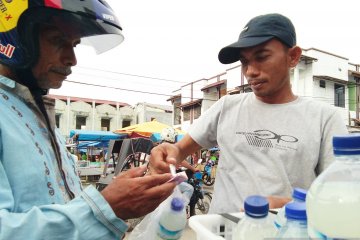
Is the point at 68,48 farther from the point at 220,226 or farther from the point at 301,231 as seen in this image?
the point at 301,231

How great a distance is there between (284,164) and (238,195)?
1.03ft

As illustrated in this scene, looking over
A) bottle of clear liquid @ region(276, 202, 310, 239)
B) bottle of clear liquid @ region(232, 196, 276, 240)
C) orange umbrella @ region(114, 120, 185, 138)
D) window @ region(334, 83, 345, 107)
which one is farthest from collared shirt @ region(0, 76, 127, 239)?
window @ region(334, 83, 345, 107)

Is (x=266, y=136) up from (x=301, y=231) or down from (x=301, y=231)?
up

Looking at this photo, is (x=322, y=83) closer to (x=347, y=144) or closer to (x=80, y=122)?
(x=347, y=144)

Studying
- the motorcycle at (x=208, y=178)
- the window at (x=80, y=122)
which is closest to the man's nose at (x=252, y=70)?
the motorcycle at (x=208, y=178)

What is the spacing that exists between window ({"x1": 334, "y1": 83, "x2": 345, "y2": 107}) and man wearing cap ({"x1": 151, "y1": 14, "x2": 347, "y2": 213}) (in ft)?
83.1

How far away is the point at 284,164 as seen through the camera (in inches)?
65.5

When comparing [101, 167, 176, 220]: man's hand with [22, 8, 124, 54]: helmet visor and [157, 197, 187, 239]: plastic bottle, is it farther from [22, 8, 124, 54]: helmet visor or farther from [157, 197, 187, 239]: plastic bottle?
[22, 8, 124, 54]: helmet visor

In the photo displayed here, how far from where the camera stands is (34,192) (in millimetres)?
1145

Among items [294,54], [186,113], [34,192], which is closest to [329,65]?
[186,113]

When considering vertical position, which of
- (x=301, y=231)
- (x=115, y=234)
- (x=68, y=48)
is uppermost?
(x=68, y=48)

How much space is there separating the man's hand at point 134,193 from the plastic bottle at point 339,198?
59 cm

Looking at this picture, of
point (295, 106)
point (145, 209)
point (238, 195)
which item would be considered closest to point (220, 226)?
point (145, 209)

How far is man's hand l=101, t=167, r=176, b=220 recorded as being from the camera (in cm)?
108
